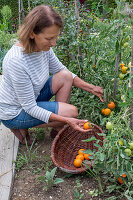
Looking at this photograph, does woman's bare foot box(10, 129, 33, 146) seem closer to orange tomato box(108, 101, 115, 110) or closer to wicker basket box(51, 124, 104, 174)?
wicker basket box(51, 124, 104, 174)

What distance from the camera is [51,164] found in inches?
76.1

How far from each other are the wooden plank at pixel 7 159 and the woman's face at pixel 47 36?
949mm

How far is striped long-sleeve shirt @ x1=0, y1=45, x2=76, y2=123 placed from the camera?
175 cm

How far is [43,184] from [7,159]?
0.41 m

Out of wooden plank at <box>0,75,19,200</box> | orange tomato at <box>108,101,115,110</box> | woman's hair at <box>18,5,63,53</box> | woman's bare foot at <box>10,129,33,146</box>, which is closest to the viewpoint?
woman's hair at <box>18,5,63,53</box>

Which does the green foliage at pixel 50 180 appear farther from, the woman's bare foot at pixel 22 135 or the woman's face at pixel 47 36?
the woman's face at pixel 47 36

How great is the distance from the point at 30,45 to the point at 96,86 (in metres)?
0.63

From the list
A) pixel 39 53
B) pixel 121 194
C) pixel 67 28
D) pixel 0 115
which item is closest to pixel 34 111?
pixel 0 115

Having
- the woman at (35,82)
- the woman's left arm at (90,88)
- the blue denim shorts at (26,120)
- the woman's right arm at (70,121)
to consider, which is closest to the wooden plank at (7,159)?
the woman at (35,82)

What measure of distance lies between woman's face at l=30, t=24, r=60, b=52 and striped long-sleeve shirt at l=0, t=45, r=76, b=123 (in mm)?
151

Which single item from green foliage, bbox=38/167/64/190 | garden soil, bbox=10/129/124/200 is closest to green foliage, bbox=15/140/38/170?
garden soil, bbox=10/129/124/200

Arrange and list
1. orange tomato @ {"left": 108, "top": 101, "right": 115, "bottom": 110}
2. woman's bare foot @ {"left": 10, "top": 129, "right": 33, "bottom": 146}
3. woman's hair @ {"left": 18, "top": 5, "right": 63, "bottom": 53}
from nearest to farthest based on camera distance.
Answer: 1. woman's hair @ {"left": 18, "top": 5, "right": 63, "bottom": 53}
2. orange tomato @ {"left": 108, "top": 101, "right": 115, "bottom": 110}
3. woman's bare foot @ {"left": 10, "top": 129, "right": 33, "bottom": 146}

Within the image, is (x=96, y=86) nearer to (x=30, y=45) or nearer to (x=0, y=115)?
(x=30, y=45)

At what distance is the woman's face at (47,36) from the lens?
163 centimetres
